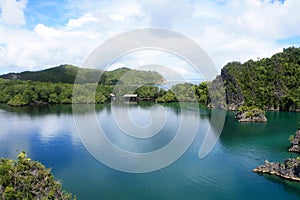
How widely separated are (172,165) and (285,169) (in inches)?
300

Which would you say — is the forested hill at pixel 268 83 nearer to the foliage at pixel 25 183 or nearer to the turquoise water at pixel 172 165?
the turquoise water at pixel 172 165

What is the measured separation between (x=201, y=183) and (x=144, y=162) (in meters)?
5.09

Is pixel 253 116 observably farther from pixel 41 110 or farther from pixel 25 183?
pixel 41 110

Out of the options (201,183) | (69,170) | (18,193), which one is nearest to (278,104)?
(201,183)

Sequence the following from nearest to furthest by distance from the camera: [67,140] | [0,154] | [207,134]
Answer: [0,154], [67,140], [207,134]

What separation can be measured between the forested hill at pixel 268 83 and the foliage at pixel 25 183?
47.2m

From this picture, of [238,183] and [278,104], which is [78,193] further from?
[278,104]

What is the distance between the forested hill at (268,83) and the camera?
55.3 m

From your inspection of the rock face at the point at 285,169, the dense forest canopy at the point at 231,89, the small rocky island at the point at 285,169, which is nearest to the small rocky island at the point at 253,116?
the dense forest canopy at the point at 231,89

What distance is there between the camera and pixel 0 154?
24062mm

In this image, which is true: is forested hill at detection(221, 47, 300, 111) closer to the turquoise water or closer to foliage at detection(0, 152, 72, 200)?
the turquoise water

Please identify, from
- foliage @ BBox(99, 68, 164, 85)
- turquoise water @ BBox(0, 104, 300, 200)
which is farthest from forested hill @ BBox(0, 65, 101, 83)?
turquoise water @ BBox(0, 104, 300, 200)

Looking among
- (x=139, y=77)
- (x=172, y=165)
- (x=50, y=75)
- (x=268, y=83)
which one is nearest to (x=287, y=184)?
(x=172, y=165)

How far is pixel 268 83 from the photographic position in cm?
5859
